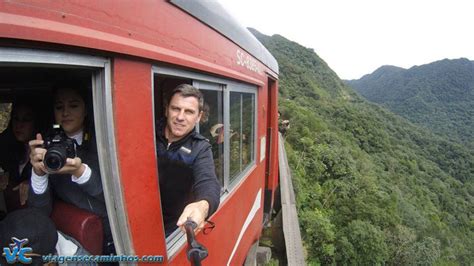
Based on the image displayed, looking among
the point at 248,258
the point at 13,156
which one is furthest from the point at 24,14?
the point at 248,258

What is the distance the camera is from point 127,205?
4.83 feet

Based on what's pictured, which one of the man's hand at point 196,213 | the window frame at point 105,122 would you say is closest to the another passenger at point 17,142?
the window frame at point 105,122

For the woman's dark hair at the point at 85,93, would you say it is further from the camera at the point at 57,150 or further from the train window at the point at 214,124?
the train window at the point at 214,124

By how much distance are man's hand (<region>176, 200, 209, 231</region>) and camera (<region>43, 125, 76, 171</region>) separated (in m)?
0.47

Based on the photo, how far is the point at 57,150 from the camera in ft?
4.00

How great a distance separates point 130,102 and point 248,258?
3736 mm

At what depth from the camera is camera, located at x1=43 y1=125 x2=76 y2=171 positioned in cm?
120

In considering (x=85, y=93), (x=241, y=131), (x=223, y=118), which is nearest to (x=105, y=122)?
A: (x=85, y=93)

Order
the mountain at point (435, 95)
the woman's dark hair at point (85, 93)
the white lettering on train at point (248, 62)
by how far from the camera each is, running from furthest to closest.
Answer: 1. the mountain at point (435, 95)
2. the white lettering on train at point (248, 62)
3. the woman's dark hair at point (85, 93)

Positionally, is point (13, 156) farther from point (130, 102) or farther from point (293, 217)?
point (293, 217)

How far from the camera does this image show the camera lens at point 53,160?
1.19 metres

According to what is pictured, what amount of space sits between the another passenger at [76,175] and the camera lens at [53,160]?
136 mm

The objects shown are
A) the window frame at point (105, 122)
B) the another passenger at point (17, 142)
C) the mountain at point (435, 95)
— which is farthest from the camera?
the mountain at point (435, 95)

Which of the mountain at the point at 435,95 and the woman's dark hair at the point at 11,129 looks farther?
the mountain at the point at 435,95
